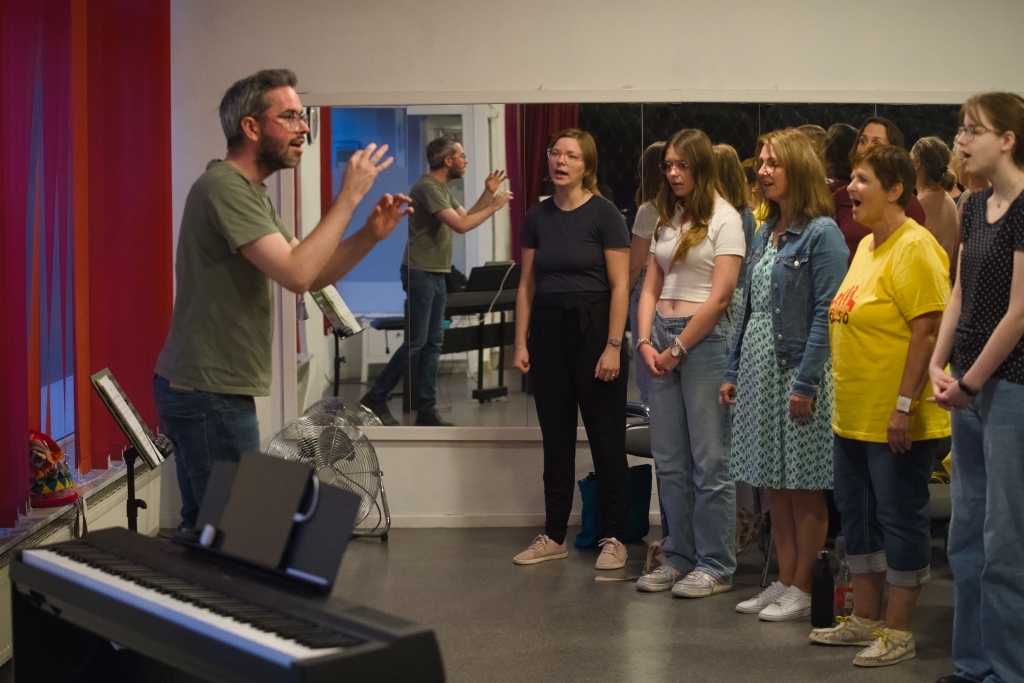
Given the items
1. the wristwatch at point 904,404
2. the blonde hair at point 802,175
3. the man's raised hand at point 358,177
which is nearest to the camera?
the man's raised hand at point 358,177

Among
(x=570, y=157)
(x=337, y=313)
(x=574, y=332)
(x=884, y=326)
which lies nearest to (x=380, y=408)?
(x=337, y=313)

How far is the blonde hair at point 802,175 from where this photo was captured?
359cm

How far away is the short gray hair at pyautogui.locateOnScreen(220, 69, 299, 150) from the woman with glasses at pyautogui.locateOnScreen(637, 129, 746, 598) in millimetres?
1775

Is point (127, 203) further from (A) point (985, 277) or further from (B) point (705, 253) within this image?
(A) point (985, 277)

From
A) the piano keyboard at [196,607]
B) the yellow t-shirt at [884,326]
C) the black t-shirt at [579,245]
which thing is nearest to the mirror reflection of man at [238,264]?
the piano keyboard at [196,607]

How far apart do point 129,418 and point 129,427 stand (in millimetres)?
50

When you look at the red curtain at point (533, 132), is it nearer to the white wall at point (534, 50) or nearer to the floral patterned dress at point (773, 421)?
the white wall at point (534, 50)

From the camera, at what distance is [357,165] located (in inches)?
100.0

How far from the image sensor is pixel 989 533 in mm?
2785

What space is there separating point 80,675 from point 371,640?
3.85 ft

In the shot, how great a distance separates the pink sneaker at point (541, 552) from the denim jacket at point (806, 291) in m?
1.41

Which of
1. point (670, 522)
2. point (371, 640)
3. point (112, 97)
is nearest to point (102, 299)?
point (112, 97)

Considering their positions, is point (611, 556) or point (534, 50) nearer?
point (611, 556)

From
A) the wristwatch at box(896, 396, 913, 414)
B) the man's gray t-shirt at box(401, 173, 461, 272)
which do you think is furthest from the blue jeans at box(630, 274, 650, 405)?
the wristwatch at box(896, 396, 913, 414)
